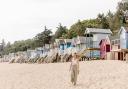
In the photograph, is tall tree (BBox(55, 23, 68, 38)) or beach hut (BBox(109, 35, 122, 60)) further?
tall tree (BBox(55, 23, 68, 38))

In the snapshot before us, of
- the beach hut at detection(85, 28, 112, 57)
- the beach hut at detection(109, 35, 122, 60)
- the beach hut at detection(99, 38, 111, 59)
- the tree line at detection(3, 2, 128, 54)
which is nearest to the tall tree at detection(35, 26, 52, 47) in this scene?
the tree line at detection(3, 2, 128, 54)

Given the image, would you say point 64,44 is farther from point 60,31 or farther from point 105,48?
point 60,31

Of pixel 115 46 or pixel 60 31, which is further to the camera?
pixel 60 31

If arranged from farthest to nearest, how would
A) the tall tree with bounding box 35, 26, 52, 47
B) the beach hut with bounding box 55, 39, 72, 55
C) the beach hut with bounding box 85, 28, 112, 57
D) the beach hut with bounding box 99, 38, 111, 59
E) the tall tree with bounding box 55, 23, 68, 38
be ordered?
the tall tree with bounding box 35, 26, 52, 47, the tall tree with bounding box 55, 23, 68, 38, the beach hut with bounding box 55, 39, 72, 55, the beach hut with bounding box 85, 28, 112, 57, the beach hut with bounding box 99, 38, 111, 59

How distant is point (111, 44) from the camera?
53.2m

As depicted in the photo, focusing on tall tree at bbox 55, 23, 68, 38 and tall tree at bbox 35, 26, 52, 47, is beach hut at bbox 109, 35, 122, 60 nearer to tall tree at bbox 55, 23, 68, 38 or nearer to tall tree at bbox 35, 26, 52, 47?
tall tree at bbox 55, 23, 68, 38

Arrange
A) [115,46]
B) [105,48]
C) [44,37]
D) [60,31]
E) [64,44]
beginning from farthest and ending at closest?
[44,37] → [60,31] → [64,44] → [105,48] → [115,46]

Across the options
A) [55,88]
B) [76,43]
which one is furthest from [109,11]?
[55,88]

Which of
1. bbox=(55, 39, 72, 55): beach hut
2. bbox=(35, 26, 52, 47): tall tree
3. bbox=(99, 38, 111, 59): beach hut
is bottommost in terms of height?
bbox=(99, 38, 111, 59): beach hut

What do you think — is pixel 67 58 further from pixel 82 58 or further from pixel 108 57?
pixel 108 57

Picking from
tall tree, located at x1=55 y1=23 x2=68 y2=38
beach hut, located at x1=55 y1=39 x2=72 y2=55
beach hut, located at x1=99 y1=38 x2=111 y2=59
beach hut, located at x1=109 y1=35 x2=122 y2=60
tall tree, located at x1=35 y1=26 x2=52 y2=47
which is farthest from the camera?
tall tree, located at x1=35 y1=26 x2=52 y2=47

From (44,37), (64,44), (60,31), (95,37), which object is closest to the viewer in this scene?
(95,37)

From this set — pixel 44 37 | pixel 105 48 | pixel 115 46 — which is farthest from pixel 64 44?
pixel 44 37

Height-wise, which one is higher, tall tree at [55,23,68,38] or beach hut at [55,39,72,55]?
tall tree at [55,23,68,38]
